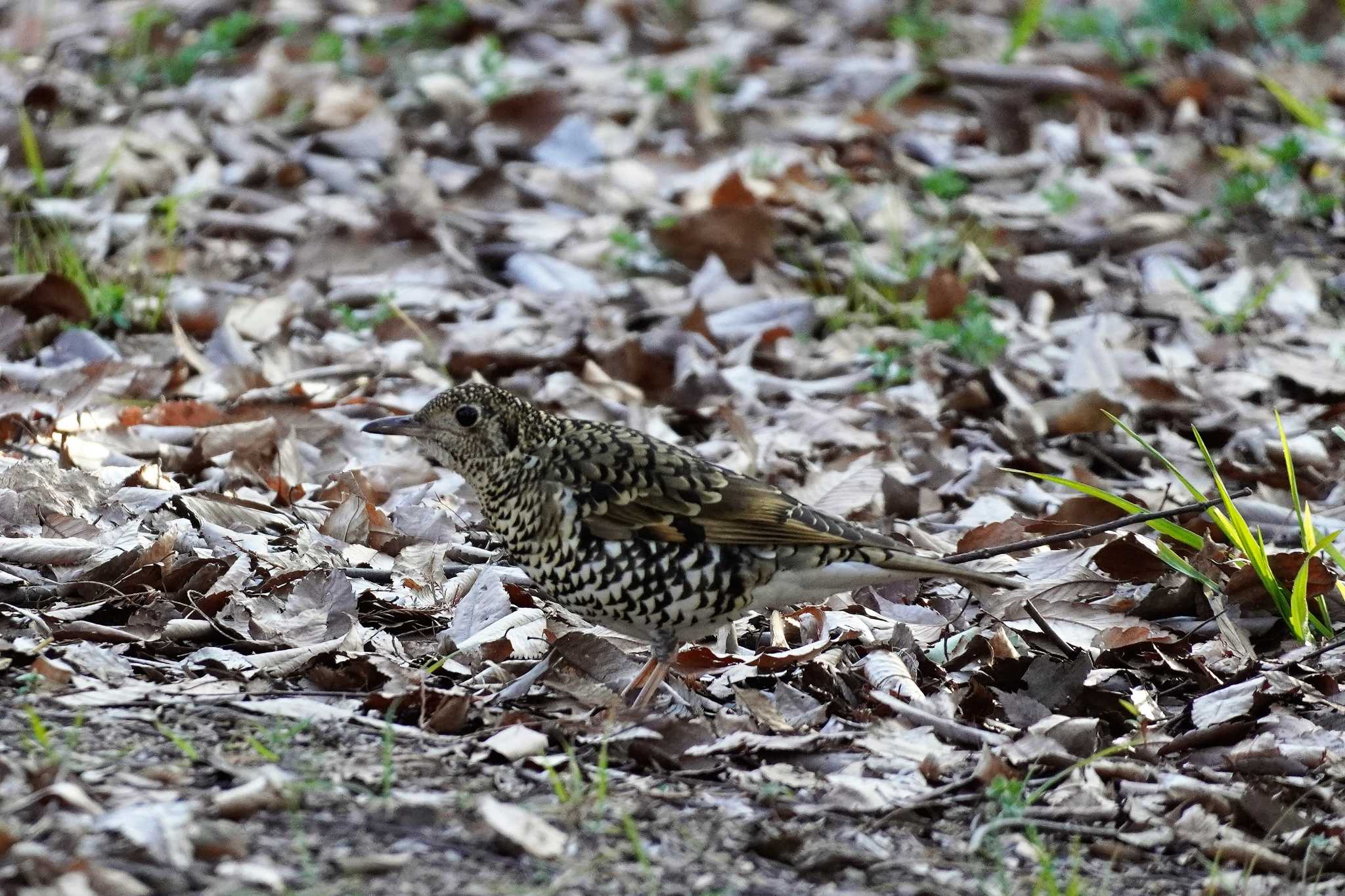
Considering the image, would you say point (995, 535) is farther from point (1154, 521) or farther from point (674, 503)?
point (674, 503)

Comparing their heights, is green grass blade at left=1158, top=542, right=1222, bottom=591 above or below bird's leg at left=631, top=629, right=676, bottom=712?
below

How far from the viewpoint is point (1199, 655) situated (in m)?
5.21

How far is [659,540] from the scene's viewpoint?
16.7 feet

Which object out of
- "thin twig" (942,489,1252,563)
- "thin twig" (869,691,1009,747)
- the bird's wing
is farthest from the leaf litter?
the bird's wing

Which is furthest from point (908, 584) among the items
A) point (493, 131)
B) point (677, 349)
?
point (493, 131)

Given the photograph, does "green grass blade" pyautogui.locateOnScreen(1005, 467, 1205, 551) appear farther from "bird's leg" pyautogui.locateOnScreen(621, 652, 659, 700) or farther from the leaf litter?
"bird's leg" pyautogui.locateOnScreen(621, 652, 659, 700)

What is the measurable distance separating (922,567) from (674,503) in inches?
31.1

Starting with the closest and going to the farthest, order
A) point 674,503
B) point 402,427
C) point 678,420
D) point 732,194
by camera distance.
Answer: point 674,503 → point 402,427 → point 678,420 → point 732,194

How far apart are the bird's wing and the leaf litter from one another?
39 centimetres

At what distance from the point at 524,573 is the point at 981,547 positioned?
166 cm

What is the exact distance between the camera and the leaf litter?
4.01 meters

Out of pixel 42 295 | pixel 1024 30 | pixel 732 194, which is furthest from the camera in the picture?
pixel 1024 30

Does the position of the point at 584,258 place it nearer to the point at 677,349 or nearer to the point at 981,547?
the point at 677,349

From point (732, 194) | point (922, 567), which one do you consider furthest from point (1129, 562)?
point (732, 194)
